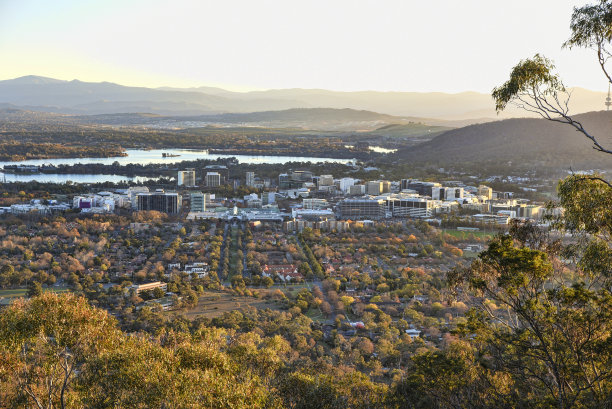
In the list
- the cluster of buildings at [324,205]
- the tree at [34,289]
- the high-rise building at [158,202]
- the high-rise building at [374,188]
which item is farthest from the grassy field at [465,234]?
the tree at [34,289]

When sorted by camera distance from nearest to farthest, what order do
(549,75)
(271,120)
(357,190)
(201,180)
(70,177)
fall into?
(549,75), (357,190), (201,180), (70,177), (271,120)

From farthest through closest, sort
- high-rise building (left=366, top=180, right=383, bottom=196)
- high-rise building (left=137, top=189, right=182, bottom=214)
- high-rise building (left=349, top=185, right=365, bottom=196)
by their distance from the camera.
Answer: high-rise building (left=349, top=185, right=365, bottom=196), high-rise building (left=366, top=180, right=383, bottom=196), high-rise building (left=137, top=189, right=182, bottom=214)

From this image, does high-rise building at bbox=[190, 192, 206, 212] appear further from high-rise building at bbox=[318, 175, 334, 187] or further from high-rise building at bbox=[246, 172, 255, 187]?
high-rise building at bbox=[318, 175, 334, 187]

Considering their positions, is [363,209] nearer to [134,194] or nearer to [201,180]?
Result: [134,194]

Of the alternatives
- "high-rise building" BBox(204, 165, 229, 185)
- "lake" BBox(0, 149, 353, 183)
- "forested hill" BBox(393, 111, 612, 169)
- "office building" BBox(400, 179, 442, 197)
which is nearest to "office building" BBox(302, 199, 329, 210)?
"office building" BBox(400, 179, 442, 197)

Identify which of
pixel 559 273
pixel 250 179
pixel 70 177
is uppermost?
pixel 559 273

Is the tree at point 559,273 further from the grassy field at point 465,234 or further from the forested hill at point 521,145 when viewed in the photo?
the forested hill at point 521,145

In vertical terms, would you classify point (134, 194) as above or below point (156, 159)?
above

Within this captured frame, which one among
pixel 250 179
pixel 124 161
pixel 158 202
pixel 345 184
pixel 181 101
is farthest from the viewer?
pixel 181 101

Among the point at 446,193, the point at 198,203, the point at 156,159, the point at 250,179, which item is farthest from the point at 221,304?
the point at 156,159
